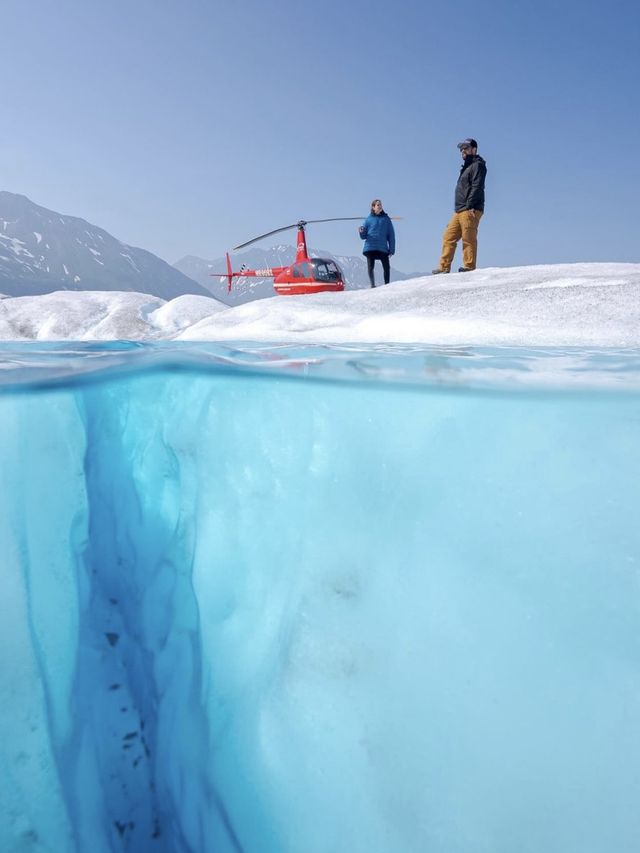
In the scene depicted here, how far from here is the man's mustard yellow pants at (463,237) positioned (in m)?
7.15

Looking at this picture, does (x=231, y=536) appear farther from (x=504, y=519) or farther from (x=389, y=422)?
(x=504, y=519)

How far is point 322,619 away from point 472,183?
7.34 metres

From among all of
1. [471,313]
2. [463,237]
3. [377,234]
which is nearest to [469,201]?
[463,237]

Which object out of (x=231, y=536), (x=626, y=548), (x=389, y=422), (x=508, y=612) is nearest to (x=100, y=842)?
(x=231, y=536)

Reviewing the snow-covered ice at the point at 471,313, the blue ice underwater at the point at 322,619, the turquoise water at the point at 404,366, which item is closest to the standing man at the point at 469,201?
the snow-covered ice at the point at 471,313

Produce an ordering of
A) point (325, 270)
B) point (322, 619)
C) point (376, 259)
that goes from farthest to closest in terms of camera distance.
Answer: point (325, 270), point (376, 259), point (322, 619)

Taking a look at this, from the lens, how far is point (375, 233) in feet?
30.5

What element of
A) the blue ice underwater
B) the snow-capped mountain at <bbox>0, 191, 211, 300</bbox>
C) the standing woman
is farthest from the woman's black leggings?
the snow-capped mountain at <bbox>0, 191, 211, 300</bbox>

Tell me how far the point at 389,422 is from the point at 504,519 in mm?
553

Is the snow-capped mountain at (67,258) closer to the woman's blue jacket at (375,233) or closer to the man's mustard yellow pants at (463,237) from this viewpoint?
the woman's blue jacket at (375,233)

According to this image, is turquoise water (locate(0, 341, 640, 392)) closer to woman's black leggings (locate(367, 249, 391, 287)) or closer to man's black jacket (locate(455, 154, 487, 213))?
man's black jacket (locate(455, 154, 487, 213))

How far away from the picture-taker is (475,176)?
6.95 meters

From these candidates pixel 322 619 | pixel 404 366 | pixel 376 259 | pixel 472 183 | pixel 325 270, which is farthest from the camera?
pixel 325 270

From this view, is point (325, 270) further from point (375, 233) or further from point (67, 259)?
point (67, 259)
